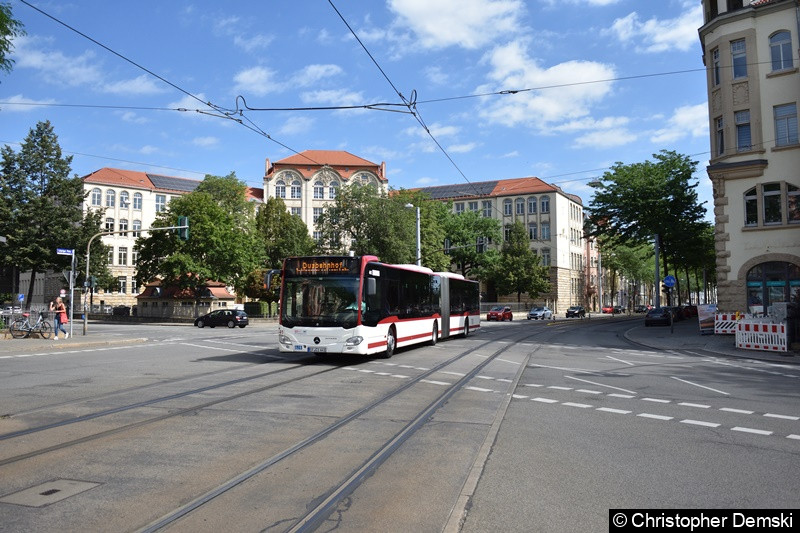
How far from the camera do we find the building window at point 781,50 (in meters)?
26.9

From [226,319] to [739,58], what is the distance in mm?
35763

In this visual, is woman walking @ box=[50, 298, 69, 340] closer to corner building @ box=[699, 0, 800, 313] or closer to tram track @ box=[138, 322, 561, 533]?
tram track @ box=[138, 322, 561, 533]

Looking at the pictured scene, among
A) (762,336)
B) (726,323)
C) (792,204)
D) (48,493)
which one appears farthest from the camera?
(726,323)

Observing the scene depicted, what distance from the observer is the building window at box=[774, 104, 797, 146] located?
26.8 metres

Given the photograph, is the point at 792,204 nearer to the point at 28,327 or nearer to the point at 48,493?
the point at 48,493

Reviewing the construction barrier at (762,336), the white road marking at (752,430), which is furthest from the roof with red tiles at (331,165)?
the white road marking at (752,430)

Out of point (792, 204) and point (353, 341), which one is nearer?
point (353, 341)

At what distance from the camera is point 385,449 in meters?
6.56

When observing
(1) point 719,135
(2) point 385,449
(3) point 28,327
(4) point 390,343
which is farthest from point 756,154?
(3) point 28,327

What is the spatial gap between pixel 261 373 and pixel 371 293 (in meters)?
3.51

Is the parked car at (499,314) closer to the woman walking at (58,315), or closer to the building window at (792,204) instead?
the building window at (792,204)

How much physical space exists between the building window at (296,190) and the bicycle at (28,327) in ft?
207

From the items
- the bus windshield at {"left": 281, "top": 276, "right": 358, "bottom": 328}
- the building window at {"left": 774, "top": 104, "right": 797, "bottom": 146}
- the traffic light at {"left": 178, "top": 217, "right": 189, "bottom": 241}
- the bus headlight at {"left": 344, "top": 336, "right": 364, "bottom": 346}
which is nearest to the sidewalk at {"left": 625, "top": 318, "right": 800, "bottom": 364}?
the building window at {"left": 774, "top": 104, "right": 797, "bottom": 146}

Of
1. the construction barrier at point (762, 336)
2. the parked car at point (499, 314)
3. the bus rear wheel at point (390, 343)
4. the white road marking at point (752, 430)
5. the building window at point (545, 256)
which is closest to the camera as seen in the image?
the white road marking at point (752, 430)
